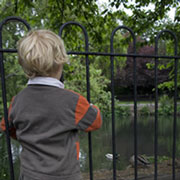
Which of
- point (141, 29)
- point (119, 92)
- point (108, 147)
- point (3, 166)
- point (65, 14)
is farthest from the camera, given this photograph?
point (119, 92)

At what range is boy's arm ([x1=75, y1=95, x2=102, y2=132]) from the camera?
1.09 m

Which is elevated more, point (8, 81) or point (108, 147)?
point (8, 81)

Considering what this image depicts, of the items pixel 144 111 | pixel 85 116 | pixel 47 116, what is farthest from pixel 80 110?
pixel 144 111

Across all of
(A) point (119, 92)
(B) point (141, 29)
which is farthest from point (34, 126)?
(A) point (119, 92)

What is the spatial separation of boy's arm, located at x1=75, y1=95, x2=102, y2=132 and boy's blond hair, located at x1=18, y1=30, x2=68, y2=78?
0.24m

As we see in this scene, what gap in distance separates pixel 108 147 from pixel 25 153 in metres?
6.03

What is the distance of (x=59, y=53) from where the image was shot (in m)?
1.06

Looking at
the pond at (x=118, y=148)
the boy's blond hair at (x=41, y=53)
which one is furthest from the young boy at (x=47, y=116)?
the pond at (x=118, y=148)

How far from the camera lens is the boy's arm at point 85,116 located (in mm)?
1088

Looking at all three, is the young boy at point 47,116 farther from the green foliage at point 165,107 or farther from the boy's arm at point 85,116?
the green foliage at point 165,107

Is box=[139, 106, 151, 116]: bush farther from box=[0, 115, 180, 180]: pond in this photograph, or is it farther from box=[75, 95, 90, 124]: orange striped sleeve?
box=[75, 95, 90, 124]: orange striped sleeve

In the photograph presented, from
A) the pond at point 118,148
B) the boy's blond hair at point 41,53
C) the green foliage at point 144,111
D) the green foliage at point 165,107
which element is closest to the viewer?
the boy's blond hair at point 41,53

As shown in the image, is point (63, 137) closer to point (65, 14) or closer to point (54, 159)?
point (54, 159)

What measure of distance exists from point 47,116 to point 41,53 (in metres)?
0.33
